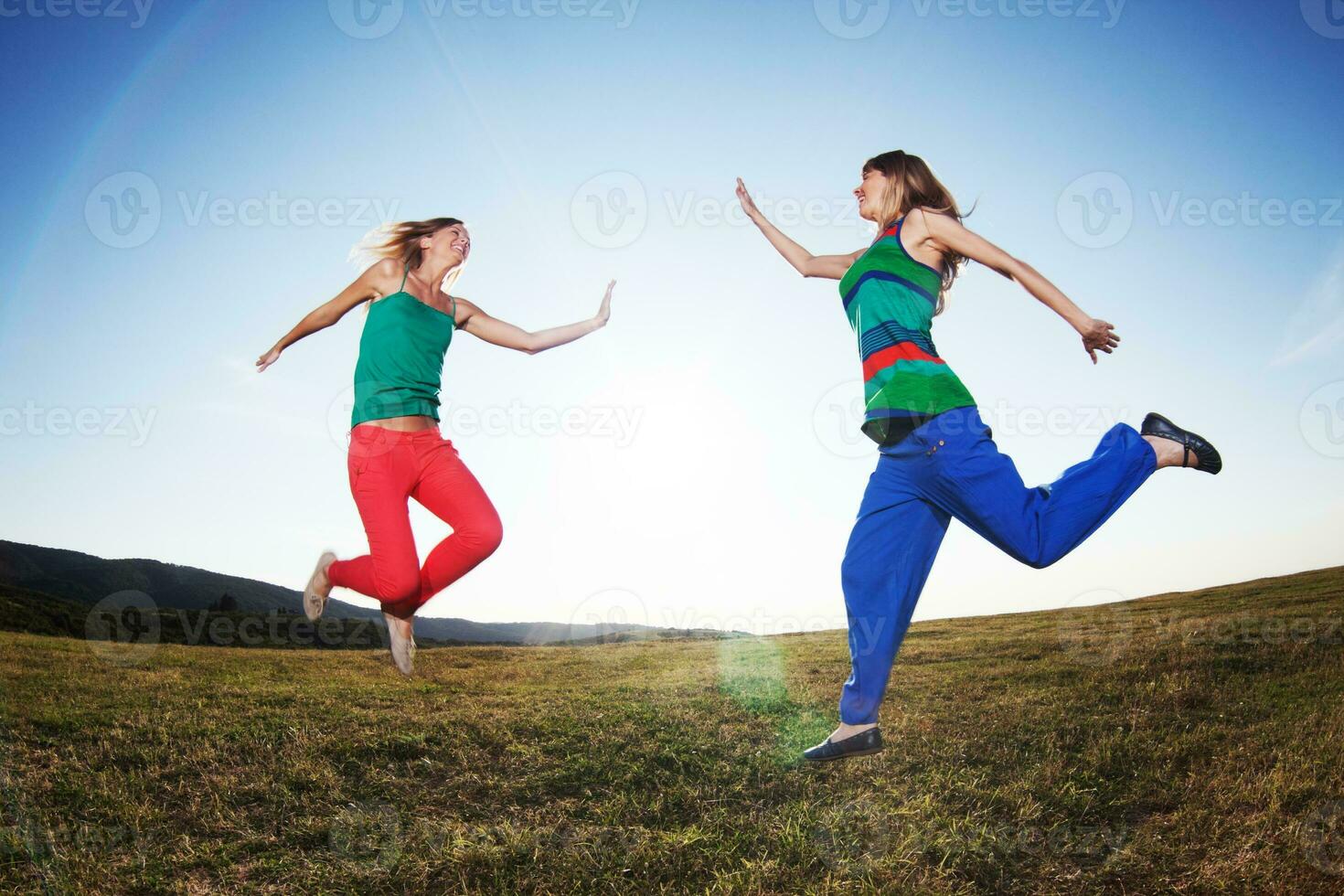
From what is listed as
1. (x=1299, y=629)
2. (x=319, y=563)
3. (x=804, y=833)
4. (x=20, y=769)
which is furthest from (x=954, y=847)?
(x=1299, y=629)

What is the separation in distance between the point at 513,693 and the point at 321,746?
7.49 ft

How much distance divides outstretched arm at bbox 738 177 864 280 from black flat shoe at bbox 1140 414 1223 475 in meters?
1.79

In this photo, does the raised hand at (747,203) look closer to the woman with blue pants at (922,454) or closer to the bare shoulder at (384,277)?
the woman with blue pants at (922,454)

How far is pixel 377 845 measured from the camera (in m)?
4.38

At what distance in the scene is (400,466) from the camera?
3.68m

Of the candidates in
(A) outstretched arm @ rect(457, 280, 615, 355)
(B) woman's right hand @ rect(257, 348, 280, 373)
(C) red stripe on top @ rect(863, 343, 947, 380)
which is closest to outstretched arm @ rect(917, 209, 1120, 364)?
(C) red stripe on top @ rect(863, 343, 947, 380)

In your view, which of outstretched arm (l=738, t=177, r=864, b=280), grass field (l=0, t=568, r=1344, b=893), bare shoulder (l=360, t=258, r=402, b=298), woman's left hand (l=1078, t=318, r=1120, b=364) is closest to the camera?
woman's left hand (l=1078, t=318, r=1120, b=364)

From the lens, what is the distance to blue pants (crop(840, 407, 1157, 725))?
3510 millimetres

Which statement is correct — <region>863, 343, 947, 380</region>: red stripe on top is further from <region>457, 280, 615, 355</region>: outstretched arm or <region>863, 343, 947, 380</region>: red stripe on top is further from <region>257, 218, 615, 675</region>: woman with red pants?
<region>257, 218, 615, 675</region>: woman with red pants

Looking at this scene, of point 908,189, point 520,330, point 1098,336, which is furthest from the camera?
point 520,330

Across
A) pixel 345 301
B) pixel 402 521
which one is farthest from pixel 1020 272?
pixel 345 301

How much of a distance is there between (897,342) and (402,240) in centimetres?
275

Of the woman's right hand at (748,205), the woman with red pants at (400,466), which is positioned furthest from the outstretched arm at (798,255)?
the woman with red pants at (400,466)

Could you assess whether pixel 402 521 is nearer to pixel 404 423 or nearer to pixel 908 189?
pixel 404 423
